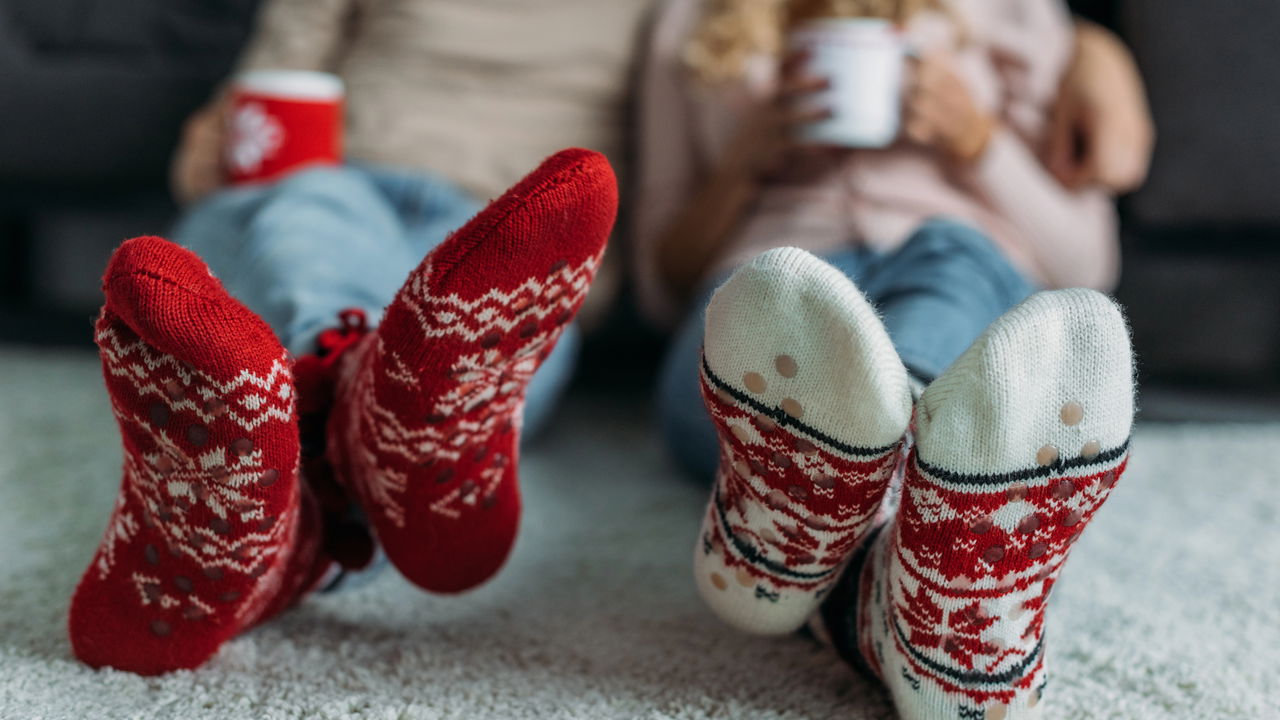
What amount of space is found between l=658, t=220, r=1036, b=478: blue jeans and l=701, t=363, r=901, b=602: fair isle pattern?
0.11 m

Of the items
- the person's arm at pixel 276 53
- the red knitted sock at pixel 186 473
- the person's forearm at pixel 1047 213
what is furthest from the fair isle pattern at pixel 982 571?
the person's arm at pixel 276 53

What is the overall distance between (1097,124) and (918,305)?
1.38ft

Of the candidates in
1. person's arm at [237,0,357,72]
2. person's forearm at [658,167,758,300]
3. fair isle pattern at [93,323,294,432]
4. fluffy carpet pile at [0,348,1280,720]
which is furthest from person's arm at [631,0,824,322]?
fair isle pattern at [93,323,294,432]

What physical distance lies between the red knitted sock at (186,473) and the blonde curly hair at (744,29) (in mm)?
578

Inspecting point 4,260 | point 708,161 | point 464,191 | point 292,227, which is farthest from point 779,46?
point 4,260

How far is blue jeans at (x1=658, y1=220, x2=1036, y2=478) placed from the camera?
599 mm

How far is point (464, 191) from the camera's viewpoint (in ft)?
3.33

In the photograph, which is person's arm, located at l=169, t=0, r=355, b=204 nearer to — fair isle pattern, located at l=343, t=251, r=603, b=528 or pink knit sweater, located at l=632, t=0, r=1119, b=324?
pink knit sweater, located at l=632, t=0, r=1119, b=324

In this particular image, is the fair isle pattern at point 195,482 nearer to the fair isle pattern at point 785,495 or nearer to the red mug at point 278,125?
the fair isle pattern at point 785,495

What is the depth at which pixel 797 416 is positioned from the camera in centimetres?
44

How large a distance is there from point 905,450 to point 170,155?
1.20 meters

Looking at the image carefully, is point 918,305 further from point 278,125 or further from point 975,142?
point 278,125

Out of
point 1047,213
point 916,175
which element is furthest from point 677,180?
point 1047,213

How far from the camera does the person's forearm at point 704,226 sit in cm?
93
